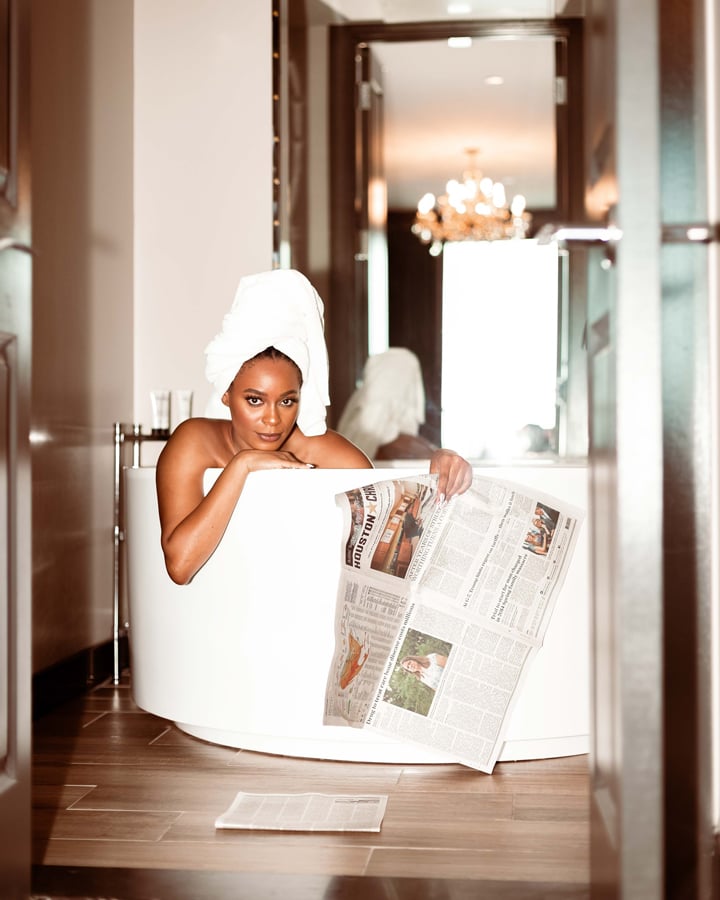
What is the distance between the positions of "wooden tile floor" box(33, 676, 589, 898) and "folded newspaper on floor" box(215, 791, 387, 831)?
0.9 inches

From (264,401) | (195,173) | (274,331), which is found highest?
(195,173)

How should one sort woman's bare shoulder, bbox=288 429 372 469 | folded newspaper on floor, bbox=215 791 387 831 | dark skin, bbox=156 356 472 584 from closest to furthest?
1. folded newspaper on floor, bbox=215 791 387 831
2. dark skin, bbox=156 356 472 584
3. woman's bare shoulder, bbox=288 429 372 469

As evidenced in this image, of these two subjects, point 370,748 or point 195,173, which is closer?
point 370,748

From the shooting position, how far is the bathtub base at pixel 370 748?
7.13ft

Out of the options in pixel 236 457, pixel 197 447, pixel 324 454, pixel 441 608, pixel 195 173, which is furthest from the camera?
pixel 195 173

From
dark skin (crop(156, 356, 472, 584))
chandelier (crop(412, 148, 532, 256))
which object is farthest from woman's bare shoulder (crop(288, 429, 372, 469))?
chandelier (crop(412, 148, 532, 256))

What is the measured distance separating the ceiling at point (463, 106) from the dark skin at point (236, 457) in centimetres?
127

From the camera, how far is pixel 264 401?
2.50 m

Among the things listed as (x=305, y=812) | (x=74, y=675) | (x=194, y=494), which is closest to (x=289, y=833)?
(x=305, y=812)

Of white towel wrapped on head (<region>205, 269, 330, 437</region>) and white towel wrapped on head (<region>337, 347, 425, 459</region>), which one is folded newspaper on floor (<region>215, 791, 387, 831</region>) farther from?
white towel wrapped on head (<region>337, 347, 425, 459</region>)

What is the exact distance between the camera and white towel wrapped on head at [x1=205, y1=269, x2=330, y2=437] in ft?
8.13

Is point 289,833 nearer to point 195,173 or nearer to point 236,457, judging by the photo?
point 236,457

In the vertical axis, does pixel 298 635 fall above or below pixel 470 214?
below

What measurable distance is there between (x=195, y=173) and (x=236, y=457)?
5.33ft
